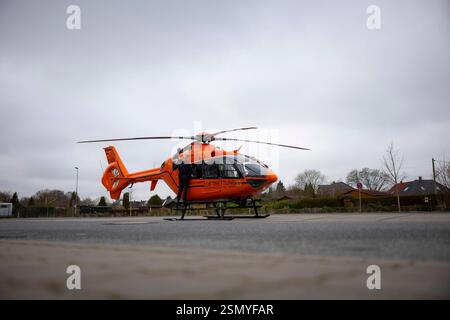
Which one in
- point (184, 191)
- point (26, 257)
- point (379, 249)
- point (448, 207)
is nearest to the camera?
point (26, 257)

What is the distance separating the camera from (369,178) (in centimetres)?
6900

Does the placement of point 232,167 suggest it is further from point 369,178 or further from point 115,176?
point 369,178

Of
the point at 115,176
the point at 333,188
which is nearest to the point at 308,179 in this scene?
the point at 333,188

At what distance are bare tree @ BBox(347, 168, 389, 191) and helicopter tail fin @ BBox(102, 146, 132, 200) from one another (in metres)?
60.4

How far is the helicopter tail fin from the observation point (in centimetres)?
1842

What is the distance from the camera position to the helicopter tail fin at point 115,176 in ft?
60.4

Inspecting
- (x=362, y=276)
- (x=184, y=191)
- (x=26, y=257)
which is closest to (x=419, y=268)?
(x=362, y=276)

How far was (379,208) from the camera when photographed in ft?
80.7

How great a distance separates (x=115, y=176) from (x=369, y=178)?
6235 cm

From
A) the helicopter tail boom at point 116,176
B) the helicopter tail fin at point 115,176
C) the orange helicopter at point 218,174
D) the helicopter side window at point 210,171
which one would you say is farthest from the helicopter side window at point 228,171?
the helicopter tail fin at point 115,176

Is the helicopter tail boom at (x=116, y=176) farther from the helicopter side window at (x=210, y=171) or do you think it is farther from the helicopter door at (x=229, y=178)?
the helicopter door at (x=229, y=178)

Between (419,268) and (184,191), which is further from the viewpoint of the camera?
(184,191)
